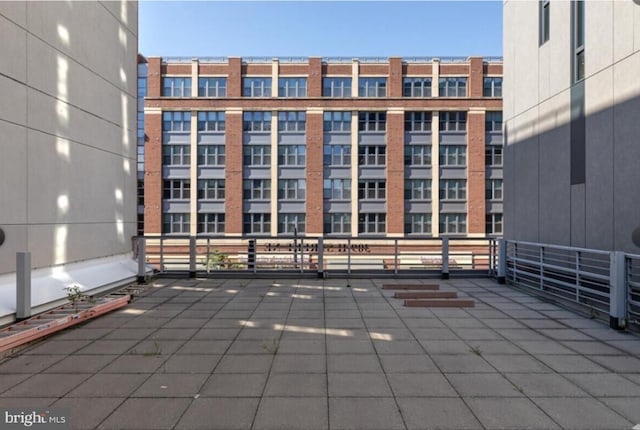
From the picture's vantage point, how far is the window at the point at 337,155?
40562 mm

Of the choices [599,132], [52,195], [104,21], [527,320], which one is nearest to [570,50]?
[599,132]

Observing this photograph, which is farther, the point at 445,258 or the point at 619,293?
the point at 445,258

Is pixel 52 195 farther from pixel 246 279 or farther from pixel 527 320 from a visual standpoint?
pixel 527 320

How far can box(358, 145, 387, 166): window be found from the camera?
4062cm

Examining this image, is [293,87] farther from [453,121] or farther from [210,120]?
[453,121]

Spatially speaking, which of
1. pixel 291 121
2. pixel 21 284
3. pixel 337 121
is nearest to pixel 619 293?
pixel 21 284

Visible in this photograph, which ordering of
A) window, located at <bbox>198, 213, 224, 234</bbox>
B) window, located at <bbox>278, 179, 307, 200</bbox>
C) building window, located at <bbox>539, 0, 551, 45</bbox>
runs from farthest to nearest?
window, located at <bbox>198, 213, 224, 234</bbox> → window, located at <bbox>278, 179, 307, 200</bbox> → building window, located at <bbox>539, 0, 551, 45</bbox>

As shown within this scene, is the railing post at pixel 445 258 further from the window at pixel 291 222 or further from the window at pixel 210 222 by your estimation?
the window at pixel 210 222

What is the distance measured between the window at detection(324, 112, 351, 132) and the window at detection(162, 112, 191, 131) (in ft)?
51.6

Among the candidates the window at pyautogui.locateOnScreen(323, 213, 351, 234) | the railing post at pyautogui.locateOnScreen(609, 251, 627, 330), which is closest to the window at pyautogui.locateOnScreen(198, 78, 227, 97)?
the window at pyautogui.locateOnScreen(323, 213, 351, 234)

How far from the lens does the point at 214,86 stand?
135 ft

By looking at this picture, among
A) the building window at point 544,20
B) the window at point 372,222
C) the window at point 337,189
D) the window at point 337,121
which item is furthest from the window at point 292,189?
the building window at point 544,20

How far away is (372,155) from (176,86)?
23811mm

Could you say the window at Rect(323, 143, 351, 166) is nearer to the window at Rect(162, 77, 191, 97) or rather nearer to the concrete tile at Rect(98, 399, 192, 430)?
the window at Rect(162, 77, 191, 97)
